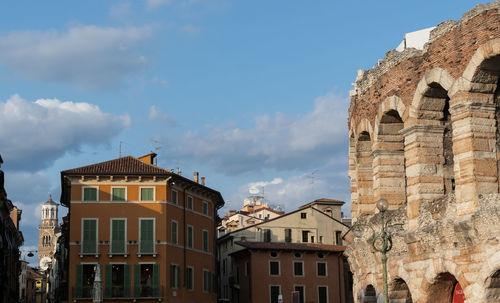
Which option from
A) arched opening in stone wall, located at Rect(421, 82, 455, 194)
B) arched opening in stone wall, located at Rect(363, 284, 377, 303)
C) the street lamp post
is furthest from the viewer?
arched opening in stone wall, located at Rect(363, 284, 377, 303)

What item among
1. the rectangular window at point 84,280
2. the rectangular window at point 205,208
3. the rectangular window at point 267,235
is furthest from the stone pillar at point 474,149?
the rectangular window at point 267,235

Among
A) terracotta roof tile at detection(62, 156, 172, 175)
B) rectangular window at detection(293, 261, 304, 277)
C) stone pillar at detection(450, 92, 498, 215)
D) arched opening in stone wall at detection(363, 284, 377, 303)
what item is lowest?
arched opening in stone wall at detection(363, 284, 377, 303)

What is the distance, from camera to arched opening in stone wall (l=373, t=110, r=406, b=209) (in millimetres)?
23484

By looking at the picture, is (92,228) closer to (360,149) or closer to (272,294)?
(272,294)

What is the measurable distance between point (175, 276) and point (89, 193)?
676cm

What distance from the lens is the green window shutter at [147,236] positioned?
41.4 m

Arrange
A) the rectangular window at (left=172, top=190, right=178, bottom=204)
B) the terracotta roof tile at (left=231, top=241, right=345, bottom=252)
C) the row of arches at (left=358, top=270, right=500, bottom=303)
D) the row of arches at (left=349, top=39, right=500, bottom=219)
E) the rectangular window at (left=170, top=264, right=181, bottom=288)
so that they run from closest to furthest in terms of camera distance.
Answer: the row of arches at (left=358, top=270, right=500, bottom=303)
the row of arches at (left=349, top=39, right=500, bottom=219)
the rectangular window at (left=170, top=264, right=181, bottom=288)
the rectangular window at (left=172, top=190, right=178, bottom=204)
the terracotta roof tile at (left=231, top=241, right=345, bottom=252)

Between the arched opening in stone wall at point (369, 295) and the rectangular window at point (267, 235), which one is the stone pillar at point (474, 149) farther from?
the rectangular window at point (267, 235)

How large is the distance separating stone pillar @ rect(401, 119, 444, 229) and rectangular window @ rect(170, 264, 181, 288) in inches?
914

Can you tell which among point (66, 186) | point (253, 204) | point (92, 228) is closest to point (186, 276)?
point (92, 228)

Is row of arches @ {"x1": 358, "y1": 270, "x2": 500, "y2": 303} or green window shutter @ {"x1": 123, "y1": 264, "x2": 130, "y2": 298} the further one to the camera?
green window shutter @ {"x1": 123, "y1": 264, "x2": 130, "y2": 298}

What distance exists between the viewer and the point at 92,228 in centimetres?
4150

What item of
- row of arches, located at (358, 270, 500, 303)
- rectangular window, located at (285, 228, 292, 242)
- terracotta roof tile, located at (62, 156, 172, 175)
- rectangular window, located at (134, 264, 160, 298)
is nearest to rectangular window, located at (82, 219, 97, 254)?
rectangular window, located at (134, 264, 160, 298)

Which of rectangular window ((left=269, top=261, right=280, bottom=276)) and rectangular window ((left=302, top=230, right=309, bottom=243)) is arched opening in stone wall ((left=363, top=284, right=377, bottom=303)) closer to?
rectangular window ((left=269, top=261, right=280, bottom=276))
